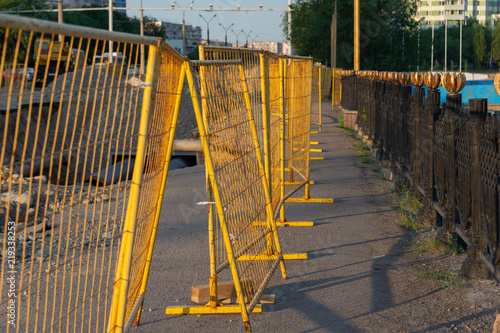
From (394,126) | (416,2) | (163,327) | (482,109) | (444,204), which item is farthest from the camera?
(416,2)

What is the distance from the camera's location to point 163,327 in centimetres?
439

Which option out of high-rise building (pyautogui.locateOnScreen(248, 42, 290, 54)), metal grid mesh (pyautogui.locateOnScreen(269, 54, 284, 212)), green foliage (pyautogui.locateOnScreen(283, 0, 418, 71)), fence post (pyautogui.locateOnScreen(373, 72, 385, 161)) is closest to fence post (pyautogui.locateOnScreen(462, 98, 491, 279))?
high-rise building (pyautogui.locateOnScreen(248, 42, 290, 54))

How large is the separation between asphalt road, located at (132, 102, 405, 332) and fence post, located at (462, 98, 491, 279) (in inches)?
26.6

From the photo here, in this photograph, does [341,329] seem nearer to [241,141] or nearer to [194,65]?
[241,141]

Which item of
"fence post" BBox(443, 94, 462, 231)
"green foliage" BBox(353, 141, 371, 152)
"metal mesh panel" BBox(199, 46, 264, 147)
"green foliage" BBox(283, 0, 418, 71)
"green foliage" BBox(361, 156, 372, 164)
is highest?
"green foliage" BBox(283, 0, 418, 71)

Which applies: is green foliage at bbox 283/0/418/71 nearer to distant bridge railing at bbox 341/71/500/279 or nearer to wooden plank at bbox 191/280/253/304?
distant bridge railing at bbox 341/71/500/279

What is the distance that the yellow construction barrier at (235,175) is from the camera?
434 cm

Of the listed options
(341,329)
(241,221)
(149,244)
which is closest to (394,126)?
(241,221)

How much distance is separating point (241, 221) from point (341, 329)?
1250mm

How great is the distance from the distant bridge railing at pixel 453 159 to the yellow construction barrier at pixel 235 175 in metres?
1.60

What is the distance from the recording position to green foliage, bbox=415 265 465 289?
5070 millimetres

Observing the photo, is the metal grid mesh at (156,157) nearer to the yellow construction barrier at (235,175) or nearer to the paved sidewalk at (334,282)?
the yellow construction barrier at (235,175)

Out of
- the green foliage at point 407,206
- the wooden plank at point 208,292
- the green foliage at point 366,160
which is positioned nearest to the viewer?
the wooden plank at point 208,292

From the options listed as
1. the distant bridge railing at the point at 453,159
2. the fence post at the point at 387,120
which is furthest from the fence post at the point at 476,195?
the fence post at the point at 387,120
